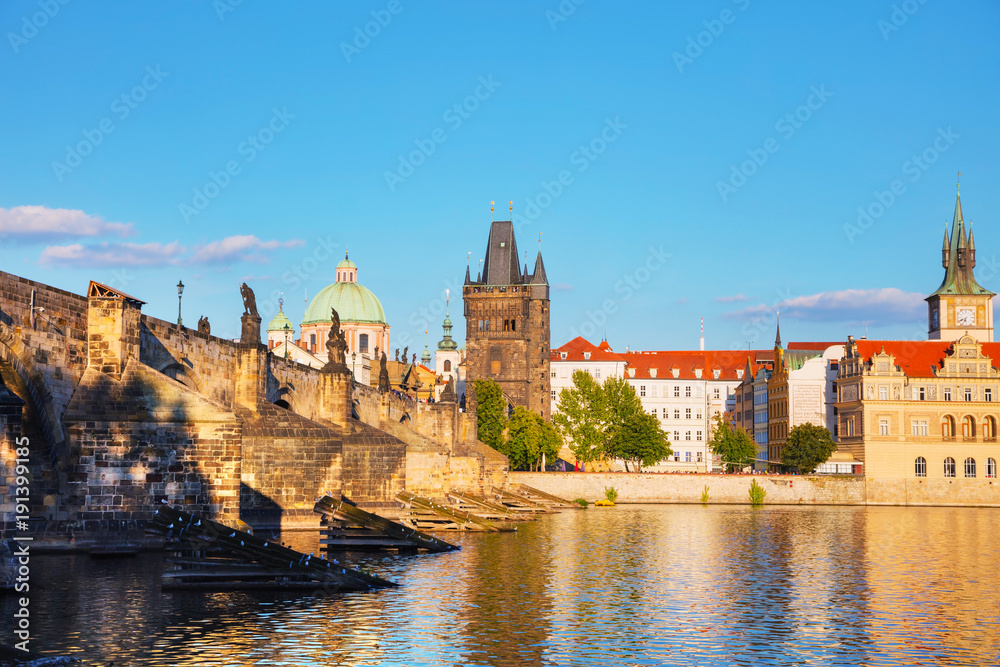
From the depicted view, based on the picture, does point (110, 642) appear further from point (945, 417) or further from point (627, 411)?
point (627, 411)

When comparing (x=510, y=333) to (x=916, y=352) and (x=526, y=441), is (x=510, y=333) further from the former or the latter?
(x=916, y=352)

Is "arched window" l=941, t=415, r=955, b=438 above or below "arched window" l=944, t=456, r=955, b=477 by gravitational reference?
above

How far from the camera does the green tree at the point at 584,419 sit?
110875 mm

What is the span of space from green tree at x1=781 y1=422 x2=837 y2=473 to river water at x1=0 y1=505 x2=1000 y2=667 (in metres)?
57.6

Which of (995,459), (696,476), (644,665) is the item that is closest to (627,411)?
(696,476)

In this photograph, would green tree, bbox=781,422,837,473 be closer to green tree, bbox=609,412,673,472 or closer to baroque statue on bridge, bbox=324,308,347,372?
green tree, bbox=609,412,673,472

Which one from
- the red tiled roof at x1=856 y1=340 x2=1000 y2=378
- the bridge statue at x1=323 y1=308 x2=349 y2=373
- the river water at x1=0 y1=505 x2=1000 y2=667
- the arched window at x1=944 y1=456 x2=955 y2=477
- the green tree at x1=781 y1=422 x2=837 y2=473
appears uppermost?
the red tiled roof at x1=856 y1=340 x2=1000 y2=378

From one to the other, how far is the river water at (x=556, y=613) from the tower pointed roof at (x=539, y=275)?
317 ft

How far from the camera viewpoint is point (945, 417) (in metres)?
95.6

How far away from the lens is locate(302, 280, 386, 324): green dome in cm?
17588

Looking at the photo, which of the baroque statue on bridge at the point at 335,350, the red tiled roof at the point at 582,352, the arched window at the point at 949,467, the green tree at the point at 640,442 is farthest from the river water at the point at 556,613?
the red tiled roof at the point at 582,352

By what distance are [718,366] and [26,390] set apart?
13453cm

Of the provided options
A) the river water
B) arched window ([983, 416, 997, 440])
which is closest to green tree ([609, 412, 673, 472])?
arched window ([983, 416, 997, 440])

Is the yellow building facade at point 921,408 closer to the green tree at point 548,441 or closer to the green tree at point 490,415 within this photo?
the green tree at point 548,441
